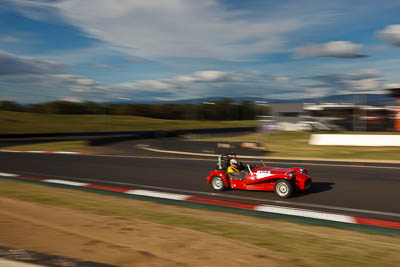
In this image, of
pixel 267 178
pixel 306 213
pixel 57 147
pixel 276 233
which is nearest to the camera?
pixel 276 233

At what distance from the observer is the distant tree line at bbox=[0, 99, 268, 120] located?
7356 cm

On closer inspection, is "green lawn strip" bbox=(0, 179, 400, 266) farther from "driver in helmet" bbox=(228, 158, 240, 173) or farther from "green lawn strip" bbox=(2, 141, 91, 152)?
"green lawn strip" bbox=(2, 141, 91, 152)

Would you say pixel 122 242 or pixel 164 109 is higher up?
pixel 164 109

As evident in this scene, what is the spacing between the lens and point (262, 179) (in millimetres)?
7645

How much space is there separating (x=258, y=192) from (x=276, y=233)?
11.3 feet

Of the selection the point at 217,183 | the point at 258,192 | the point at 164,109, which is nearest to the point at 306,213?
the point at 258,192

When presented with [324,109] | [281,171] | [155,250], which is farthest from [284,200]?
[324,109]

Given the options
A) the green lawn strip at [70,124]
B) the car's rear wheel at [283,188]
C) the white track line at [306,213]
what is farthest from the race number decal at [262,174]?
the green lawn strip at [70,124]

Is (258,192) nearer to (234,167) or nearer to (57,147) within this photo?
(234,167)

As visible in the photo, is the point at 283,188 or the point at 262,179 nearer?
the point at 283,188

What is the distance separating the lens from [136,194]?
8.01 metres

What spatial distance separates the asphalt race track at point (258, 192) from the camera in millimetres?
6730

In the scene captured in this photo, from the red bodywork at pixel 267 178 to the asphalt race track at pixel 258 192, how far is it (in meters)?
0.18

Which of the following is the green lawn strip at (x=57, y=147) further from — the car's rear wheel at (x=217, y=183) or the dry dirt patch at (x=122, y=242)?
the dry dirt patch at (x=122, y=242)
